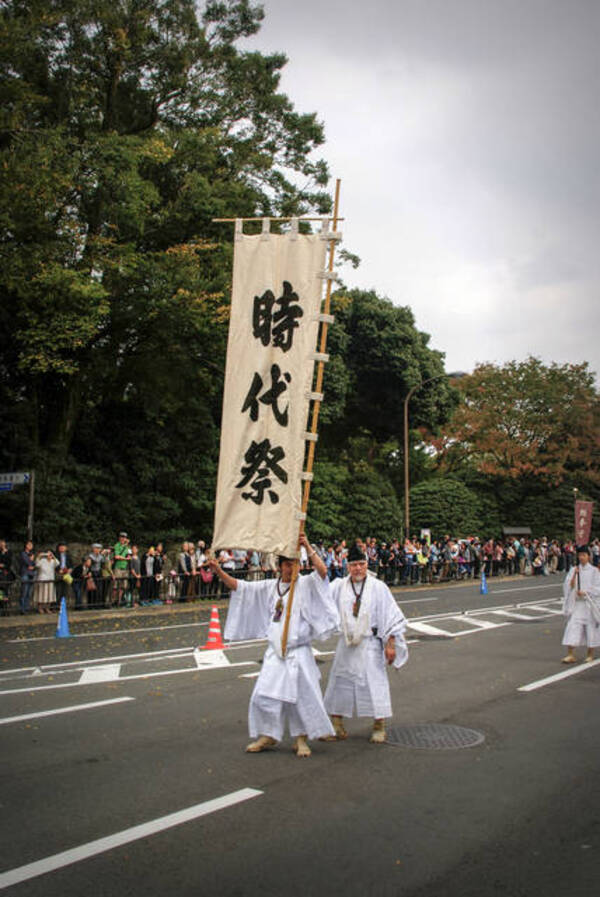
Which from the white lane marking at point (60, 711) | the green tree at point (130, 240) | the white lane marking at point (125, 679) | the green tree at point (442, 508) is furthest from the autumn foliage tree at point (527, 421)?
the white lane marking at point (60, 711)

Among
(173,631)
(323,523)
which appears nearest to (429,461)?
(323,523)

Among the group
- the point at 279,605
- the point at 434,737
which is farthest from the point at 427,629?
the point at 279,605

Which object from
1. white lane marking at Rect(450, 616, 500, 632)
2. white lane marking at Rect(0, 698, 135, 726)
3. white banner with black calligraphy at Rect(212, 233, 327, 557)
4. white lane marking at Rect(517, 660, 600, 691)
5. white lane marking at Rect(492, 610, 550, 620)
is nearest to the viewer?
white banner with black calligraphy at Rect(212, 233, 327, 557)

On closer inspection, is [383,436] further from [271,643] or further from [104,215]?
[271,643]

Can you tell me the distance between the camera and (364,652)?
7.40 metres

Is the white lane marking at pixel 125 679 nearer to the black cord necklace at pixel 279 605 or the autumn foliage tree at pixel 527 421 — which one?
the black cord necklace at pixel 279 605

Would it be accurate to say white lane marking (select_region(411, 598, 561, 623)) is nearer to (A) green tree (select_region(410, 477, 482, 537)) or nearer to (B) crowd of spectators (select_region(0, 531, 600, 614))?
(B) crowd of spectators (select_region(0, 531, 600, 614))

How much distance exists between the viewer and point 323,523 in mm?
34281

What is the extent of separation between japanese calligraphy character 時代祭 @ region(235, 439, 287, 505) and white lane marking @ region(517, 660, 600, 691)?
4.90m

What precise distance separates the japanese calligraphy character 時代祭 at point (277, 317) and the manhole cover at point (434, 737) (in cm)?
358

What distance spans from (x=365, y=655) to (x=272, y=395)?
2487 mm

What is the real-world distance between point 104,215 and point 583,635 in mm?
17103

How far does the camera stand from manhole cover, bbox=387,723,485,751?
7133 millimetres

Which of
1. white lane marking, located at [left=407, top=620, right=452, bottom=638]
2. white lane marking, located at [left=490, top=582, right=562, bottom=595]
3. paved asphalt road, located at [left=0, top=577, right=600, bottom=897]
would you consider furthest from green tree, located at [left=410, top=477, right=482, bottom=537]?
paved asphalt road, located at [left=0, top=577, right=600, bottom=897]
